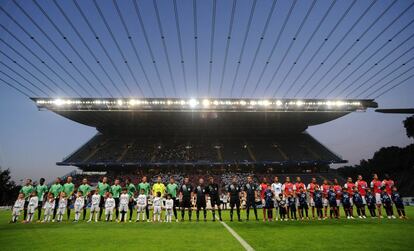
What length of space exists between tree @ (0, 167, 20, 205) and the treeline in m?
→ 81.0

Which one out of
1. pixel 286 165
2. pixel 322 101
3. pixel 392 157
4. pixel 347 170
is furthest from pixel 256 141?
pixel 347 170

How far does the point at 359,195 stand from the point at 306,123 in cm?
3438

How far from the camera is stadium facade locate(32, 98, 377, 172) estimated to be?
41.7 m

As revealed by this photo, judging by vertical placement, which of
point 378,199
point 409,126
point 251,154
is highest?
point 409,126

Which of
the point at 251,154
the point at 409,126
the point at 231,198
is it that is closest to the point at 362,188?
the point at 231,198

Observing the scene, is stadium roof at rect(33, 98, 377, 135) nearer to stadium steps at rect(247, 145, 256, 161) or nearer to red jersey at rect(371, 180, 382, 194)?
stadium steps at rect(247, 145, 256, 161)

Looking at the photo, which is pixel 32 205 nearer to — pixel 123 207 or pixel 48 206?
pixel 48 206

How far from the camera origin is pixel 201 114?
134 feet

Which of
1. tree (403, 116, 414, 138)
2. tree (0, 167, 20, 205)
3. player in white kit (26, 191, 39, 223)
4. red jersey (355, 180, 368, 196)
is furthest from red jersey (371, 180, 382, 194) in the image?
tree (0, 167, 20, 205)

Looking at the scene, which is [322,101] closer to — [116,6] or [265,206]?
[265,206]

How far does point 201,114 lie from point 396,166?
60.5 metres

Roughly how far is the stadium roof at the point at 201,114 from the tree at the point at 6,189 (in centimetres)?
2704

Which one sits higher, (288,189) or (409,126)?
(409,126)

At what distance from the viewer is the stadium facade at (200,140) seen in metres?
Answer: 41.7
